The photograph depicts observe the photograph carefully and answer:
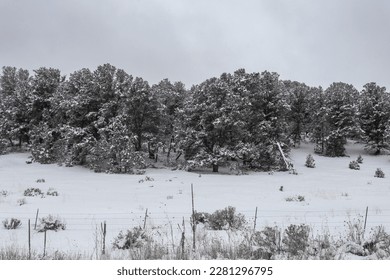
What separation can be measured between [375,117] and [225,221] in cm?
5349

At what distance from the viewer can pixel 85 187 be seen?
2294cm

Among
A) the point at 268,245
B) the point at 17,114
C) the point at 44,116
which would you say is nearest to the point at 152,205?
the point at 268,245

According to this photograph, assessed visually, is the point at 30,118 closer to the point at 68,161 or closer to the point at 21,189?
the point at 68,161

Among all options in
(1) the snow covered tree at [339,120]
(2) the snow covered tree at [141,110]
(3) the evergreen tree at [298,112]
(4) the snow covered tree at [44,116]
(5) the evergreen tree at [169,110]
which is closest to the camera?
(2) the snow covered tree at [141,110]

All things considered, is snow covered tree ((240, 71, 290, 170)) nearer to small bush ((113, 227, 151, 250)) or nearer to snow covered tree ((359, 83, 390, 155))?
snow covered tree ((359, 83, 390, 155))

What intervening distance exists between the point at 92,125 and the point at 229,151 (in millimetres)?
15831

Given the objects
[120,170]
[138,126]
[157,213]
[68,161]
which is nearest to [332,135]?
[138,126]

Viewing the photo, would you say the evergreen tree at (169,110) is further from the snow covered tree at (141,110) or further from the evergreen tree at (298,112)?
the evergreen tree at (298,112)

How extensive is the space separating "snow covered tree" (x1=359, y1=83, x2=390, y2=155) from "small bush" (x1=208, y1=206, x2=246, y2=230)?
48.1 m

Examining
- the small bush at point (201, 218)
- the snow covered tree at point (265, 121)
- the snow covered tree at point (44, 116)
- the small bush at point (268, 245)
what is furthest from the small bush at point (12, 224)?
the snow covered tree at point (44, 116)

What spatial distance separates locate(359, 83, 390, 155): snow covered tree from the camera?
2132 inches

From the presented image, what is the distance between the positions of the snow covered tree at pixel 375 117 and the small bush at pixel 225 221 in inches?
1895

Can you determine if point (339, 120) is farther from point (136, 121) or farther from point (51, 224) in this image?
point (51, 224)

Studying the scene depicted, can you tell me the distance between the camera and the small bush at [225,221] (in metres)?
11.7
